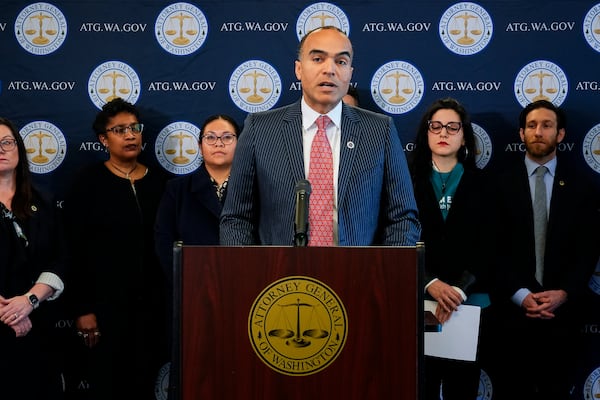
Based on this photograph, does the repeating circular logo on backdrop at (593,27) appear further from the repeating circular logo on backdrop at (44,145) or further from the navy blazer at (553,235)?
the repeating circular logo on backdrop at (44,145)

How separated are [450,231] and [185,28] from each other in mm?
1982

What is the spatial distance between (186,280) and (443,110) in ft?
8.13

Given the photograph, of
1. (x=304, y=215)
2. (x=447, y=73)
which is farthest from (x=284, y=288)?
(x=447, y=73)

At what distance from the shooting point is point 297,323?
190cm

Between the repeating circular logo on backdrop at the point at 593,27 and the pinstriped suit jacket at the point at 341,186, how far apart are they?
8.20 feet

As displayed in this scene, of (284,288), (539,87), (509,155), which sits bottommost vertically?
(284,288)

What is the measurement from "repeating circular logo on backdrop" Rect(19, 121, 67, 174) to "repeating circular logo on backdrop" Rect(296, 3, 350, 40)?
155 cm

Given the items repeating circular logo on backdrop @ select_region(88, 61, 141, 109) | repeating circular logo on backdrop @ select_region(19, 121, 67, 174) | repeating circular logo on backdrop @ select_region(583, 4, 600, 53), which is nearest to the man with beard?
repeating circular logo on backdrop @ select_region(583, 4, 600, 53)

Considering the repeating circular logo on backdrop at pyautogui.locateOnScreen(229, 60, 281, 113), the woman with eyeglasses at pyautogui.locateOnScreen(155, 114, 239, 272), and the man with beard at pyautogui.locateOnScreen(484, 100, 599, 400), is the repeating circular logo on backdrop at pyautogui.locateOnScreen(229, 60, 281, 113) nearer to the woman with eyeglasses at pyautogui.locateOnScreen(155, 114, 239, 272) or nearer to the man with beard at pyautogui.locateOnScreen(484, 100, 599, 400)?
the woman with eyeglasses at pyautogui.locateOnScreen(155, 114, 239, 272)

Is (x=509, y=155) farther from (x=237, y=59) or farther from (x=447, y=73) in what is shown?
(x=237, y=59)

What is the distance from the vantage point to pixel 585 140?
444 centimetres

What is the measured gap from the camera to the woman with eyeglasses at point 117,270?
4168 mm

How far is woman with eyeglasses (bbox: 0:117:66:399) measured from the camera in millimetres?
3676

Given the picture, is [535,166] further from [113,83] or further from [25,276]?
[25,276]
